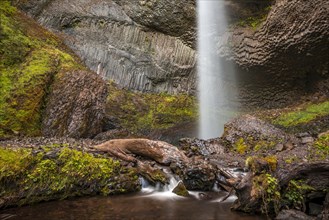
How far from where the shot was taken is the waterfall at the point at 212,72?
65.1 ft

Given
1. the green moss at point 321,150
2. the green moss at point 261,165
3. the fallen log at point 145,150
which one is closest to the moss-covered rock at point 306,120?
the green moss at point 321,150

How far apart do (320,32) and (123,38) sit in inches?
487

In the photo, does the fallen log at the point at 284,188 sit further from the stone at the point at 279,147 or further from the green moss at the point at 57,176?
the stone at the point at 279,147

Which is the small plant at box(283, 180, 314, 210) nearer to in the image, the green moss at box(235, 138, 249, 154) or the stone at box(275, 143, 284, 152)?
the stone at box(275, 143, 284, 152)

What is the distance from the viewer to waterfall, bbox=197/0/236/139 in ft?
65.1

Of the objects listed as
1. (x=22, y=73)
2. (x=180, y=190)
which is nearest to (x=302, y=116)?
(x=180, y=190)

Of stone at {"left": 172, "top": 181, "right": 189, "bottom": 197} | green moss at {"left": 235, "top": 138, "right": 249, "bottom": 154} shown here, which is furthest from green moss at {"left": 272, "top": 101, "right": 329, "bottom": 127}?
stone at {"left": 172, "top": 181, "right": 189, "bottom": 197}

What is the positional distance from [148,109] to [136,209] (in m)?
12.9

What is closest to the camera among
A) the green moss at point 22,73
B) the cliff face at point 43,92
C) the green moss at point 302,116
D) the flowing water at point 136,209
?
the flowing water at point 136,209

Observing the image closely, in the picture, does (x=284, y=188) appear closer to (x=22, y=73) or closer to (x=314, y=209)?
(x=314, y=209)

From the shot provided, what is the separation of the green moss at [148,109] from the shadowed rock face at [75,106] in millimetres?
3757

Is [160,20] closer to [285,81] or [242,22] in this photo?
[242,22]

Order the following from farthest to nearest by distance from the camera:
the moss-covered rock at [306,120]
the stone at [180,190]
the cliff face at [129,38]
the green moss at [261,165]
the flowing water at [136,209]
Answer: the cliff face at [129,38] < the moss-covered rock at [306,120] < the stone at [180,190] < the green moss at [261,165] < the flowing water at [136,209]

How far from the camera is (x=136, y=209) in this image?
618 centimetres
